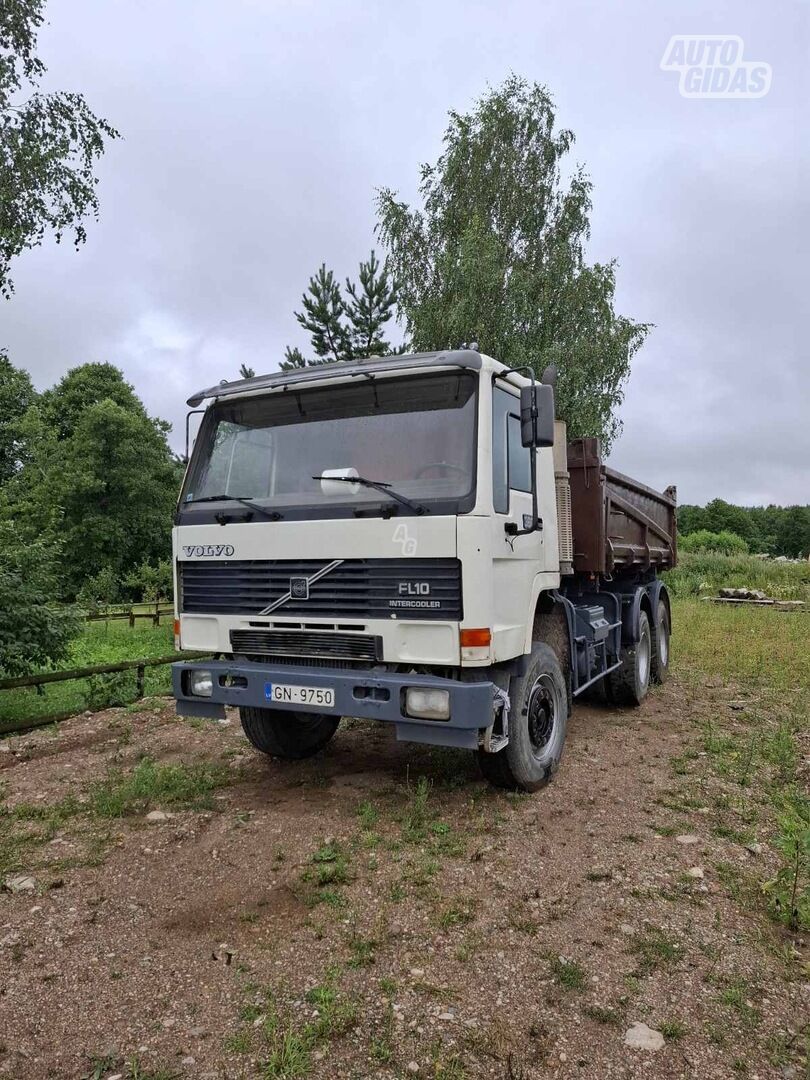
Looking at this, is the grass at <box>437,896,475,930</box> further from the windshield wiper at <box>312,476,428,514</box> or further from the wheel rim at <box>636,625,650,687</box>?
the wheel rim at <box>636,625,650,687</box>

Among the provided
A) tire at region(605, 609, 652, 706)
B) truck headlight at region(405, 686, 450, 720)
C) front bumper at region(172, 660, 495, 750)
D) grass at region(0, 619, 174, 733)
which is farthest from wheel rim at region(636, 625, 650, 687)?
grass at region(0, 619, 174, 733)

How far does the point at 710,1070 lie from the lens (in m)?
2.32

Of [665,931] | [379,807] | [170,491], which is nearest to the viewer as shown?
[665,931]

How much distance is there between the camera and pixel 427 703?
396 centimetres

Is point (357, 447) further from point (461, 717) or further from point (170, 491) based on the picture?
point (170, 491)

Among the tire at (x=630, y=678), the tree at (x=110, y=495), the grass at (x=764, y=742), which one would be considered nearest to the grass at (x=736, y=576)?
the grass at (x=764, y=742)

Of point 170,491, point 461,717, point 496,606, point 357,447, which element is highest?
point 170,491

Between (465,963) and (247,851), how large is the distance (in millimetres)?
1506

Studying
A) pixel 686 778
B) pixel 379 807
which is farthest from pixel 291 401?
pixel 686 778

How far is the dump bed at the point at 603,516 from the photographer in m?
6.24

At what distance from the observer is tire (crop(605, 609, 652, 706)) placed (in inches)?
296

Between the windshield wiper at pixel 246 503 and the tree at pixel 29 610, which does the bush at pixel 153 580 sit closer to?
the tree at pixel 29 610

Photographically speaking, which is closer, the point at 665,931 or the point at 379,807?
the point at 665,931

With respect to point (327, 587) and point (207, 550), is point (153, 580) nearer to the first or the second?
point (207, 550)
